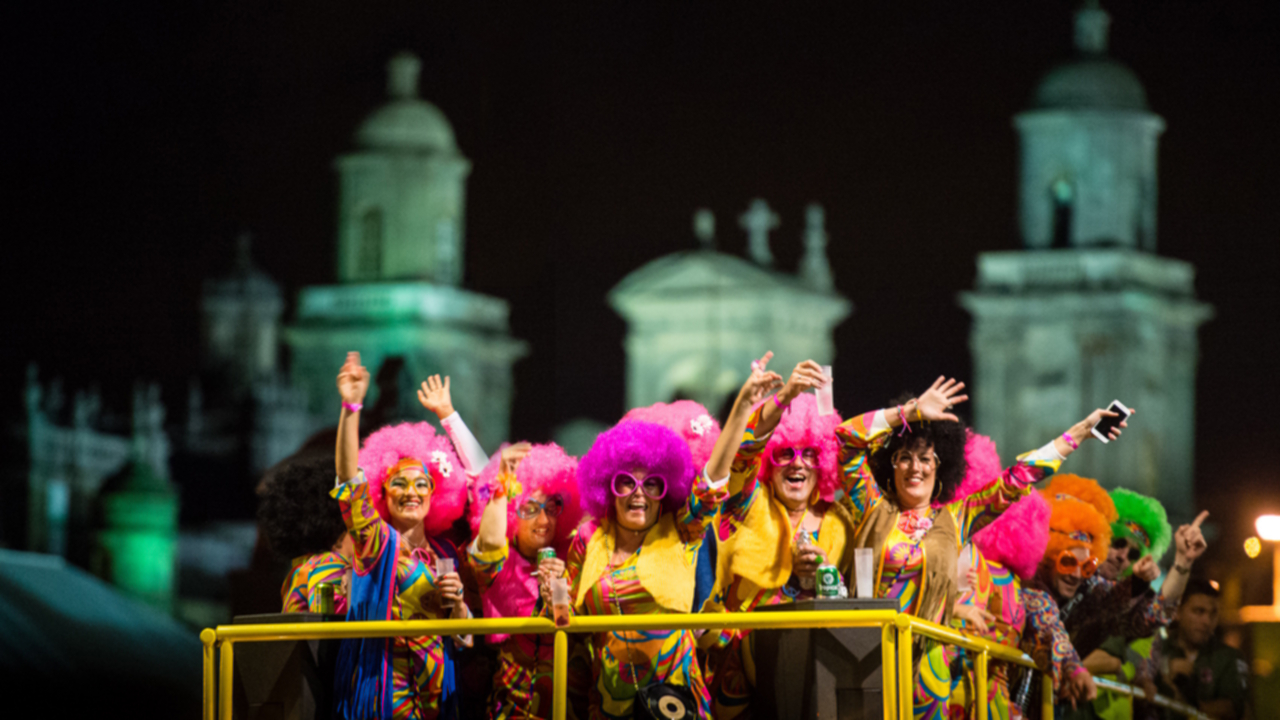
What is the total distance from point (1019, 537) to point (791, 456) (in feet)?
3.22

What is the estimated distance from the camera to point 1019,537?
246 inches

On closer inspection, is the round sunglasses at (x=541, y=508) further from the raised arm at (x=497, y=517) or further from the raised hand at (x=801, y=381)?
the raised hand at (x=801, y=381)

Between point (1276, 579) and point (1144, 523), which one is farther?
point (1276, 579)

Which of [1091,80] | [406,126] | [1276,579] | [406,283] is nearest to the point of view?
[1276,579]

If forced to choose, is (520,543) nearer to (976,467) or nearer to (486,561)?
(486,561)

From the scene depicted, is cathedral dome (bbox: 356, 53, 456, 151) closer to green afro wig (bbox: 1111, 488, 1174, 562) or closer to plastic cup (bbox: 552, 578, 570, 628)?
green afro wig (bbox: 1111, 488, 1174, 562)

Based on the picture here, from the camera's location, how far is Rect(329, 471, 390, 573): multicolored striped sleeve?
5539 mm

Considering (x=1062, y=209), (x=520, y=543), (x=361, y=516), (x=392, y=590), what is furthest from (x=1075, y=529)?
(x=1062, y=209)

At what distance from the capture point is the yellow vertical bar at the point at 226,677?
217 inches

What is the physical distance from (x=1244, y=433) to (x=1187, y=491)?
2152 millimetres

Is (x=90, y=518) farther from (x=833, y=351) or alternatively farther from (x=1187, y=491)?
(x=1187, y=491)

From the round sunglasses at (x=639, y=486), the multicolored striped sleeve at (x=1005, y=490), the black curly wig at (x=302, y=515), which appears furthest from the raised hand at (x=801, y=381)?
the black curly wig at (x=302, y=515)

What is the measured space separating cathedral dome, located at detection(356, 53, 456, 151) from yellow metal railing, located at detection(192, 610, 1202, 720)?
24.2 m

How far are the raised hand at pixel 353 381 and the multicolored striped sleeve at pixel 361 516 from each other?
0.24 m
